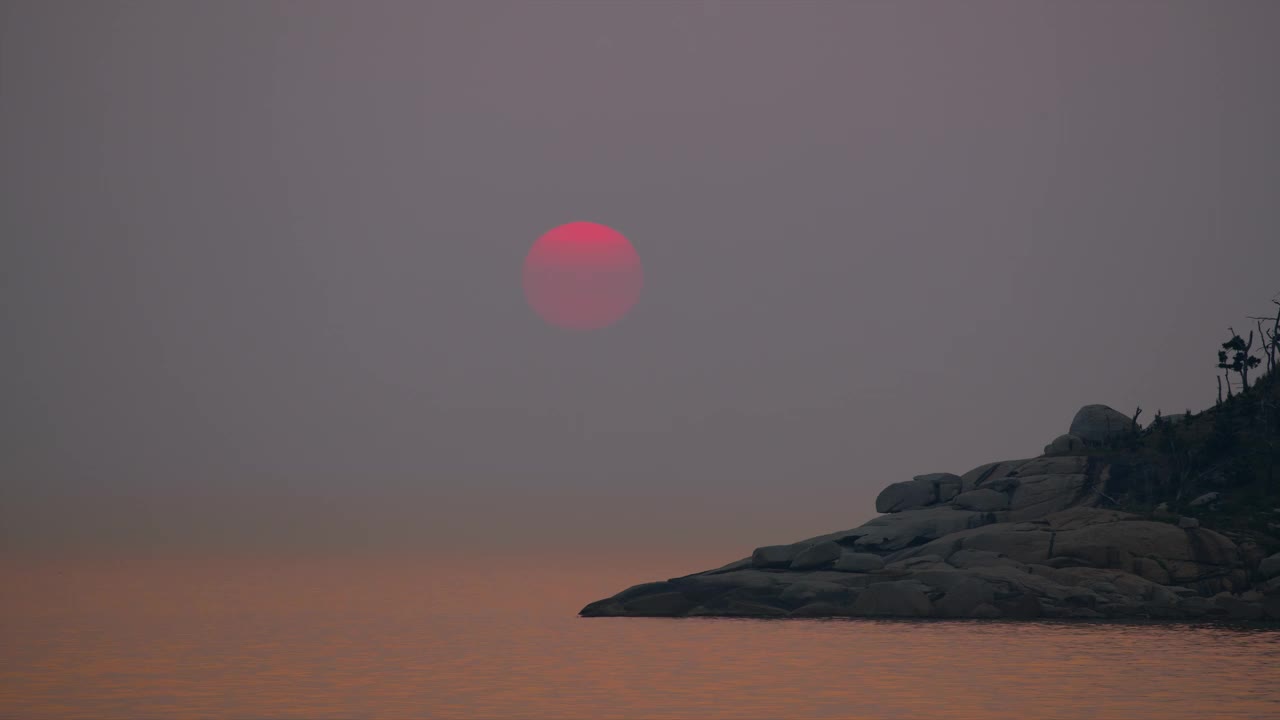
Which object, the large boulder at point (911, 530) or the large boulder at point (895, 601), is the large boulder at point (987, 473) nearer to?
the large boulder at point (911, 530)

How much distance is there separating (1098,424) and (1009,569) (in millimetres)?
32503

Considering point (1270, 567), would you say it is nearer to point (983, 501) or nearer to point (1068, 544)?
point (1068, 544)

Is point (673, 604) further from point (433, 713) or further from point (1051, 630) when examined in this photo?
point (433, 713)

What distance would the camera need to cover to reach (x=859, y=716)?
51.3 metres

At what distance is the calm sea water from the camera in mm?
54531

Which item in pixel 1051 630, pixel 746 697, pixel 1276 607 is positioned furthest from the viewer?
pixel 1276 607

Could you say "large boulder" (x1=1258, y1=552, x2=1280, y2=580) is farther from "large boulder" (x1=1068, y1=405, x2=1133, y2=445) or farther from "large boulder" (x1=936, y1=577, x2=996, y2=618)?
"large boulder" (x1=1068, y1=405, x2=1133, y2=445)

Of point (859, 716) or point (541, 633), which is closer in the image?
point (859, 716)

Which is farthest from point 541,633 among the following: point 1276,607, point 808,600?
point 1276,607

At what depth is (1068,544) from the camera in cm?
10400

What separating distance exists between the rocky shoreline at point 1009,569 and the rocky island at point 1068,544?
124mm

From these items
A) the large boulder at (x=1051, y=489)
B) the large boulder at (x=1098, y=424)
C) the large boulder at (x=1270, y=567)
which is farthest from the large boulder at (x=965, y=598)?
the large boulder at (x=1098, y=424)

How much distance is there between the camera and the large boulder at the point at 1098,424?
420 feet

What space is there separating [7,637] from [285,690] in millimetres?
45370
